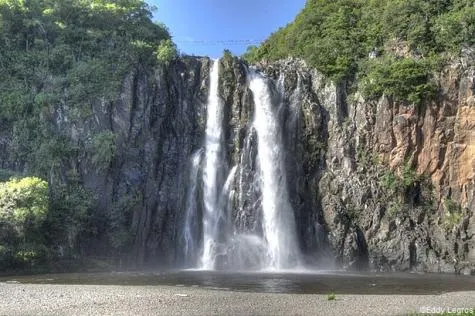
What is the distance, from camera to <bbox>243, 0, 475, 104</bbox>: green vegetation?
41.6m

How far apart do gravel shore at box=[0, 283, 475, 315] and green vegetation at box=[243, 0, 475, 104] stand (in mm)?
22938

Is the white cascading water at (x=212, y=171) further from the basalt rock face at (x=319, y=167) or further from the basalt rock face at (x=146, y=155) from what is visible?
the basalt rock face at (x=146, y=155)

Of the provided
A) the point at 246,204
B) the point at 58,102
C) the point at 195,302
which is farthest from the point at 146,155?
the point at 195,302

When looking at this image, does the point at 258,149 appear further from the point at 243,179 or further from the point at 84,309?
the point at 84,309

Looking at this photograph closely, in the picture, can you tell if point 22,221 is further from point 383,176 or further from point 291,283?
point 383,176

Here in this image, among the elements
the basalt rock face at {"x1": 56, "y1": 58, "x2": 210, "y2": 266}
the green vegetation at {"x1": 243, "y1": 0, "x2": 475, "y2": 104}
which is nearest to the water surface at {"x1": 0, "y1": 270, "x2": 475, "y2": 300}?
the basalt rock face at {"x1": 56, "y1": 58, "x2": 210, "y2": 266}

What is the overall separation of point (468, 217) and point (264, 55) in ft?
104

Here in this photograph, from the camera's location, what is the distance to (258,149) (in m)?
42.2

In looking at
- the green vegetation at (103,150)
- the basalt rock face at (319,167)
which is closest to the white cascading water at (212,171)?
the basalt rock face at (319,167)

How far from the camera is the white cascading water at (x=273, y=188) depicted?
38.3m

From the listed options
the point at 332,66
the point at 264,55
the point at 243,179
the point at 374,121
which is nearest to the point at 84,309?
the point at 243,179

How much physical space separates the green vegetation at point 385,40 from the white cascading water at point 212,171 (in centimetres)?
933

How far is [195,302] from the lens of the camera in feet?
60.5

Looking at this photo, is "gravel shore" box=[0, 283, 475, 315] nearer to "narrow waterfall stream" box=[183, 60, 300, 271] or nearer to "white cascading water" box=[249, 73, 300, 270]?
"narrow waterfall stream" box=[183, 60, 300, 271]
